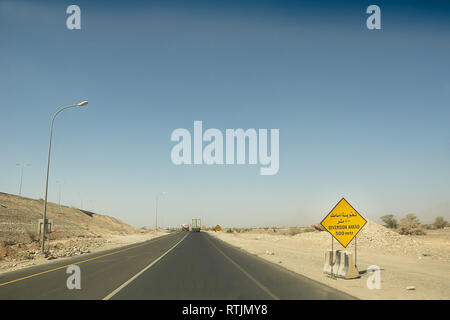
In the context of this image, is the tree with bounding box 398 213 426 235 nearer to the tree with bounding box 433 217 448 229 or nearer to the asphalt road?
the tree with bounding box 433 217 448 229

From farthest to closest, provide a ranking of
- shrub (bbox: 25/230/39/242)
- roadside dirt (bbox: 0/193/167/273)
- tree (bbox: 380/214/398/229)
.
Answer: tree (bbox: 380/214/398/229)
shrub (bbox: 25/230/39/242)
roadside dirt (bbox: 0/193/167/273)

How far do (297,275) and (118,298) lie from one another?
7688 millimetres

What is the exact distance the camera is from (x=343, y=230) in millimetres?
13836

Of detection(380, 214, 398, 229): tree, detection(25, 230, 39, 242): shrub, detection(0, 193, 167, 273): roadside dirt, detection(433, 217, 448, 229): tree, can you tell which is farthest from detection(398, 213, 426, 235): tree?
detection(25, 230, 39, 242): shrub

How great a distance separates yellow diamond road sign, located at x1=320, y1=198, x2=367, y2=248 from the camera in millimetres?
13375

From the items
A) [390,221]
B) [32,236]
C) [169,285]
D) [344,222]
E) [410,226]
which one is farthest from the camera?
[390,221]

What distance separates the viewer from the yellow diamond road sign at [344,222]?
43.9ft

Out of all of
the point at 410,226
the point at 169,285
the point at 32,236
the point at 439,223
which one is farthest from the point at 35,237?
the point at 439,223

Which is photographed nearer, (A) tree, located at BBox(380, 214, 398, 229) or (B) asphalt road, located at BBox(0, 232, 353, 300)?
(B) asphalt road, located at BBox(0, 232, 353, 300)

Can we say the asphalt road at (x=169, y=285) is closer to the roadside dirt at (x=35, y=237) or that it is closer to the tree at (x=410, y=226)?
the roadside dirt at (x=35, y=237)

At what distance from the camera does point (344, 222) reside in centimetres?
1380

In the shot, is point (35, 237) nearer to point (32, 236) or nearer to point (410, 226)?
point (32, 236)
